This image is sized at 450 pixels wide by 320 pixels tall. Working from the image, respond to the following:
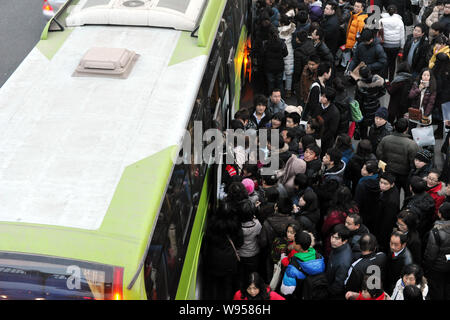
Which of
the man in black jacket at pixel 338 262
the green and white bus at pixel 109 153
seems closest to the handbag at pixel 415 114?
the green and white bus at pixel 109 153

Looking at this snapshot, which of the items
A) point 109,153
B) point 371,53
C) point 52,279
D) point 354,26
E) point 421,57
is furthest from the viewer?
point 354,26

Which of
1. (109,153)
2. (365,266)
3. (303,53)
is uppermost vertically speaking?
(109,153)

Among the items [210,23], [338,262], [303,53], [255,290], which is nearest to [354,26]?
[303,53]

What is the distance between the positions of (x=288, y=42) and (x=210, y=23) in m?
3.92

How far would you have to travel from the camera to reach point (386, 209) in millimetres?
6988

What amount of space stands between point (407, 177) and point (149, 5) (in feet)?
13.8

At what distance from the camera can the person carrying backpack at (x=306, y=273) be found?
594 centimetres

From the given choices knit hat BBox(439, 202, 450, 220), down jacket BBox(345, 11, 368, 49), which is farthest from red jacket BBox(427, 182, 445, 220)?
down jacket BBox(345, 11, 368, 49)

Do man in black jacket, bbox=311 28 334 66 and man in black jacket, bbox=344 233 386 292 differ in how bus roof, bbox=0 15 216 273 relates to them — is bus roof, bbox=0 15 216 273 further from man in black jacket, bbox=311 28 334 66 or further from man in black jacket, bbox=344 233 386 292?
man in black jacket, bbox=311 28 334 66

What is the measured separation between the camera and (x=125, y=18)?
6.85 meters

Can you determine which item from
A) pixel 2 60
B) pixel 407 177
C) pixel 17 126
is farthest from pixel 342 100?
pixel 2 60

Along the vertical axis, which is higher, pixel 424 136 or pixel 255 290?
pixel 255 290

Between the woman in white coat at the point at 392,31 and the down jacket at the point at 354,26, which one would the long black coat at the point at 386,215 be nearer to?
the woman in white coat at the point at 392,31

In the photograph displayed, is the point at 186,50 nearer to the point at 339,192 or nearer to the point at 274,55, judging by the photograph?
the point at 339,192
